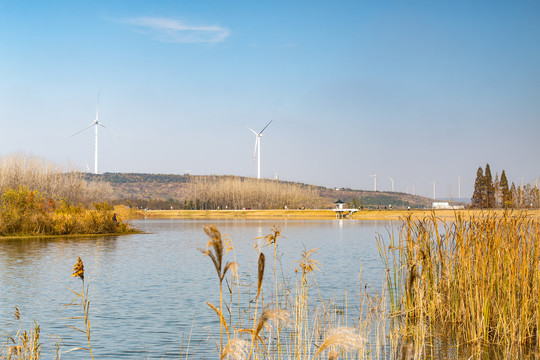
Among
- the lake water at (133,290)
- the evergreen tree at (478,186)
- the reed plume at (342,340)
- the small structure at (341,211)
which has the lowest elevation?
the lake water at (133,290)

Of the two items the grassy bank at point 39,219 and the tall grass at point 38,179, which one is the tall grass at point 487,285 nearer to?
the grassy bank at point 39,219

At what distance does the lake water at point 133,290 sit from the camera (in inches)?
430

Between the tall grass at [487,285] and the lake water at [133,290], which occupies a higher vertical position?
the tall grass at [487,285]

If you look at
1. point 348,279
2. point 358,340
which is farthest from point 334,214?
point 358,340

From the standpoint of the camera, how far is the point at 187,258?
2762 cm

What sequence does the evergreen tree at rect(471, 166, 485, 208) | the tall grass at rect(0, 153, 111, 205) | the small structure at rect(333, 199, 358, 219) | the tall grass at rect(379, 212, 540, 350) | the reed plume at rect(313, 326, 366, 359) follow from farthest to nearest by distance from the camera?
the small structure at rect(333, 199, 358, 219), the evergreen tree at rect(471, 166, 485, 208), the tall grass at rect(0, 153, 111, 205), the tall grass at rect(379, 212, 540, 350), the reed plume at rect(313, 326, 366, 359)

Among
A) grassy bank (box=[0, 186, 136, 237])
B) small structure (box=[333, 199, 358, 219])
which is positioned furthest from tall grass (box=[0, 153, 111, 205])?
small structure (box=[333, 199, 358, 219])

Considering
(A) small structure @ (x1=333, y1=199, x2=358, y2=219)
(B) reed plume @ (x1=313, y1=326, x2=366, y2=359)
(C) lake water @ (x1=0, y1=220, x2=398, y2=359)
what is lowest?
(C) lake water @ (x1=0, y1=220, x2=398, y2=359)

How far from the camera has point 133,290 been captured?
17.3 metres

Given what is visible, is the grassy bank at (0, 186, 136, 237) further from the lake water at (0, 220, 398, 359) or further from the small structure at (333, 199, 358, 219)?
the small structure at (333, 199, 358, 219)

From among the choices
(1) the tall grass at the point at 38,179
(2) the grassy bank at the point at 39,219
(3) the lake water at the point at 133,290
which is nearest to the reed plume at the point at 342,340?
(3) the lake water at the point at 133,290

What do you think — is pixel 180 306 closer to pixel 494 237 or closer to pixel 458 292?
pixel 458 292

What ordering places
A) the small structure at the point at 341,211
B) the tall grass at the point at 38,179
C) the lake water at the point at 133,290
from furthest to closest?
the small structure at the point at 341,211 < the tall grass at the point at 38,179 < the lake water at the point at 133,290

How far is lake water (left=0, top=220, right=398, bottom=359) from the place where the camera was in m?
10.9
